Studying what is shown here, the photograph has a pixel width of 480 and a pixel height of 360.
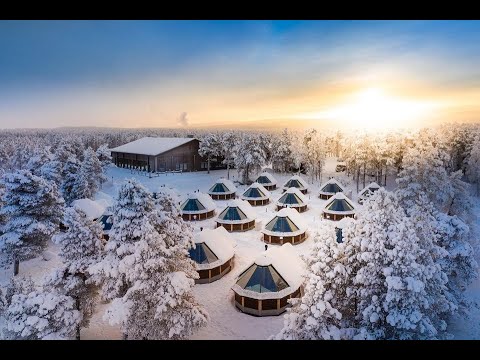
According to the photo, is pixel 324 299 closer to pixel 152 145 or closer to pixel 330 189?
pixel 152 145

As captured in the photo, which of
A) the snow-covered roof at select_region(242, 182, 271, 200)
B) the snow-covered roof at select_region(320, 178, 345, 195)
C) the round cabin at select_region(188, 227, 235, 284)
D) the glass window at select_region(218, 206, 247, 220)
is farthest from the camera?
the snow-covered roof at select_region(320, 178, 345, 195)

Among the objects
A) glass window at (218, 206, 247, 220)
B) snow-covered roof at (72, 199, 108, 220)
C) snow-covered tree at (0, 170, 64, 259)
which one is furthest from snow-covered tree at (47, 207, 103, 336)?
glass window at (218, 206, 247, 220)

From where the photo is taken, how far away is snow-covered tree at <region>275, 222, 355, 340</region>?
7391 millimetres

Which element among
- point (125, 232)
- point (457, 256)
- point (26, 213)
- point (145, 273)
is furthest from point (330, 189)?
point (125, 232)

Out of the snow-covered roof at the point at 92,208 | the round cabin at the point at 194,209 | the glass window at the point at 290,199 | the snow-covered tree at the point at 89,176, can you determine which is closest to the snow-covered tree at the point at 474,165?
the glass window at the point at 290,199

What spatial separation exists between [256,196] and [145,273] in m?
20.2

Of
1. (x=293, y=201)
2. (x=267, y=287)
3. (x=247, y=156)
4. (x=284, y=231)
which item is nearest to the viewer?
(x=267, y=287)

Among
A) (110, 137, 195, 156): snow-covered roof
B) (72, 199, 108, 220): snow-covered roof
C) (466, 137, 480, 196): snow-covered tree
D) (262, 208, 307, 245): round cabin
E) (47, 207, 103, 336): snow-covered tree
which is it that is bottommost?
(262, 208, 307, 245): round cabin

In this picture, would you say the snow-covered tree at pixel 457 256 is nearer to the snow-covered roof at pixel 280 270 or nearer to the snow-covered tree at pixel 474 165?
the snow-covered roof at pixel 280 270

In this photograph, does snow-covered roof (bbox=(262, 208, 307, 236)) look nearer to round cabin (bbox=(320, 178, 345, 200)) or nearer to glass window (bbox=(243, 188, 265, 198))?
glass window (bbox=(243, 188, 265, 198))

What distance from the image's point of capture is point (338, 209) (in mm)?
23984

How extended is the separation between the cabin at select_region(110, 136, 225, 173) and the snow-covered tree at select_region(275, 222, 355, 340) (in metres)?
13.6
